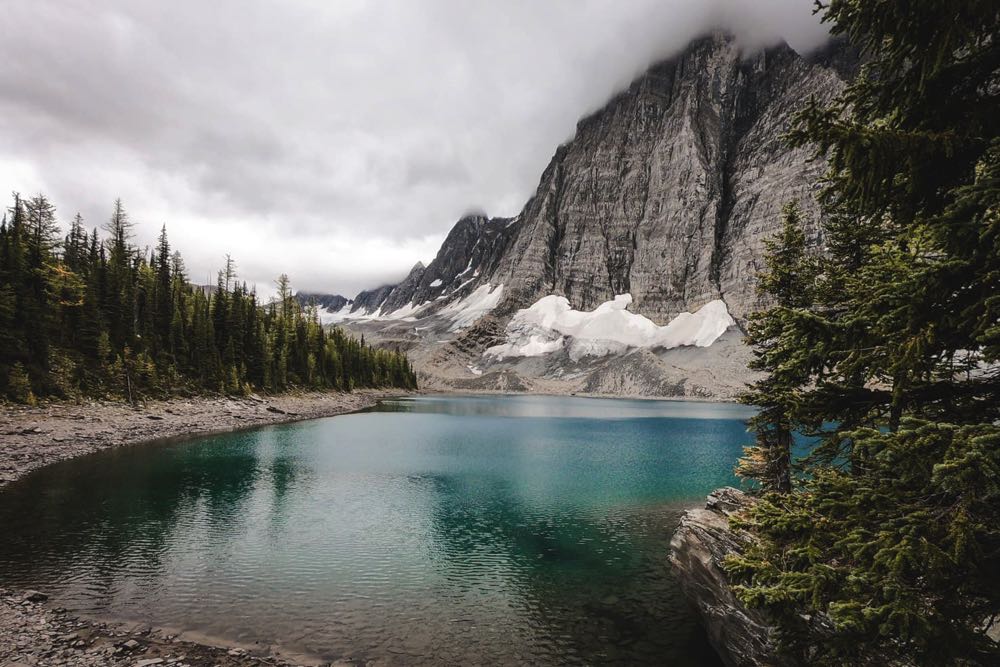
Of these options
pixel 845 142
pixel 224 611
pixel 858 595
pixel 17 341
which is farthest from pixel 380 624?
pixel 17 341

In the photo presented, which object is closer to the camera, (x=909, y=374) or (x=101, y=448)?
(x=909, y=374)

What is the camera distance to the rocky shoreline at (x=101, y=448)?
13.0m

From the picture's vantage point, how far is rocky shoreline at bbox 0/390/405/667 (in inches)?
512

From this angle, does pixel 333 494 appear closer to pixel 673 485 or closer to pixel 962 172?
pixel 673 485

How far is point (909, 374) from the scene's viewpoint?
4.99 m

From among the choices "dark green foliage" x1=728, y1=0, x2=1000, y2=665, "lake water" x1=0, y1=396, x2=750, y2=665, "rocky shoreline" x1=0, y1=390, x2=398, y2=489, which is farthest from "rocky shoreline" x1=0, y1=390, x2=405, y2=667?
"dark green foliage" x1=728, y1=0, x2=1000, y2=665

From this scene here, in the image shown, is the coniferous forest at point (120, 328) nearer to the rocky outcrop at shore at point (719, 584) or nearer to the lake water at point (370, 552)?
the lake water at point (370, 552)

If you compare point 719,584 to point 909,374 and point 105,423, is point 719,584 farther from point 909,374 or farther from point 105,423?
point 105,423

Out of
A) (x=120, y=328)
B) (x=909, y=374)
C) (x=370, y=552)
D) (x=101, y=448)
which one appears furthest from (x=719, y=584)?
(x=120, y=328)

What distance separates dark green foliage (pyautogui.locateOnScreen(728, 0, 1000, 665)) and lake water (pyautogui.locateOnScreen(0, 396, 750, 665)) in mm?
11973

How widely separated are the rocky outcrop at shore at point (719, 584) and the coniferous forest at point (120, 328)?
201 feet

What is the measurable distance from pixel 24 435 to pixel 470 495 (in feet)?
132

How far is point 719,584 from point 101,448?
53.6 meters

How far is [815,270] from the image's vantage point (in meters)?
19.4
